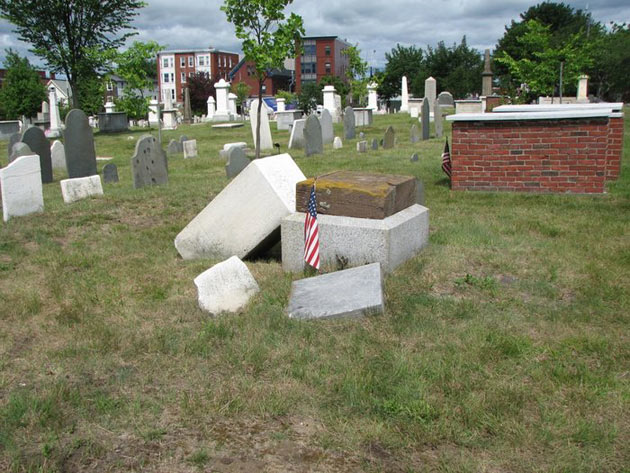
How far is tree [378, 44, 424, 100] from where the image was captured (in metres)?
71.2

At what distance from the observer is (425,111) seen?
19.7 m

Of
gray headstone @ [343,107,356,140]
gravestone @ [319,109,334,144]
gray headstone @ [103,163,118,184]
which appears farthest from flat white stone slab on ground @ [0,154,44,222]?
gray headstone @ [343,107,356,140]

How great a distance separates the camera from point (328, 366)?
12.6ft

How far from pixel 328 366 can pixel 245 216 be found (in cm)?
276

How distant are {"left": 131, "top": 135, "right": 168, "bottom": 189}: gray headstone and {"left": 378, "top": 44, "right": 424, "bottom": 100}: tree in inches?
2449

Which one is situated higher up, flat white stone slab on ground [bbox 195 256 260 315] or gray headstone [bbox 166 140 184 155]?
gray headstone [bbox 166 140 184 155]

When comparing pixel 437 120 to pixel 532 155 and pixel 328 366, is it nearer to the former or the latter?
pixel 532 155

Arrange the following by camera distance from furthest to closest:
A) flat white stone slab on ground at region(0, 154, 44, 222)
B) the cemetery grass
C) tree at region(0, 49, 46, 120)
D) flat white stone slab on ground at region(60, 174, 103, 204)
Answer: tree at region(0, 49, 46, 120) < flat white stone slab on ground at region(60, 174, 103, 204) < flat white stone slab on ground at region(0, 154, 44, 222) < the cemetery grass

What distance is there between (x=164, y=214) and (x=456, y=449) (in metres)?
6.52

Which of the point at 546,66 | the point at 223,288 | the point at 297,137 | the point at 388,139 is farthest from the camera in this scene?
the point at 546,66

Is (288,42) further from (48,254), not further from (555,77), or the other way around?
(555,77)

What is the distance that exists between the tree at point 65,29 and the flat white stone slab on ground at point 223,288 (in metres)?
30.2

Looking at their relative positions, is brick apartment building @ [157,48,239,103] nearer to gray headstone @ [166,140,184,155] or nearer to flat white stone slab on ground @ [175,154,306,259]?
gray headstone @ [166,140,184,155]

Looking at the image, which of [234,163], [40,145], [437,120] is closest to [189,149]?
[40,145]
